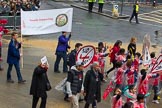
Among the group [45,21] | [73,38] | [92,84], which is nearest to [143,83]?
[92,84]

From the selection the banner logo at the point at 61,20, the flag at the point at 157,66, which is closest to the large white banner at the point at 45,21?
the banner logo at the point at 61,20

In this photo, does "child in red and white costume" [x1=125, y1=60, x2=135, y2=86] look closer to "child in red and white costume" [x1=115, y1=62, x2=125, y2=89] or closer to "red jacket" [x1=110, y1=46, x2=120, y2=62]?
"child in red and white costume" [x1=115, y1=62, x2=125, y2=89]

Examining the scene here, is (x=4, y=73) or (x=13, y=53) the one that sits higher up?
(x=13, y=53)

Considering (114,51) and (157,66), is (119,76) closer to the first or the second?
(157,66)

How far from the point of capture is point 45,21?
1495cm

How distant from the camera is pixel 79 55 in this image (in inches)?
496

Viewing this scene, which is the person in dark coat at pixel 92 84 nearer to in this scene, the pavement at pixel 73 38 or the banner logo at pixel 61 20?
the pavement at pixel 73 38

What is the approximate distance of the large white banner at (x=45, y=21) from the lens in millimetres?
14695

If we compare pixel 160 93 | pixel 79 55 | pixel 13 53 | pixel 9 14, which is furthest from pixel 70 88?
pixel 9 14

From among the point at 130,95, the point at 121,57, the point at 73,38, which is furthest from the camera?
the point at 73,38

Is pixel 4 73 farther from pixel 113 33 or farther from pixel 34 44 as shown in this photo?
pixel 113 33

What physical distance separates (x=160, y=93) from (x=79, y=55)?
3283mm

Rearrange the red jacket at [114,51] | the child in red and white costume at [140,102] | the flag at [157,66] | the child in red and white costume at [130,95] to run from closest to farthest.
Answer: the child in red and white costume at [140,102], the child in red and white costume at [130,95], the flag at [157,66], the red jacket at [114,51]

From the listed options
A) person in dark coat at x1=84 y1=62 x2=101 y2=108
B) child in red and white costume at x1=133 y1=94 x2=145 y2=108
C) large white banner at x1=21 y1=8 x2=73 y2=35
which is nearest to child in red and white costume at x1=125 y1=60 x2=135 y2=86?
Answer: person in dark coat at x1=84 y1=62 x2=101 y2=108
